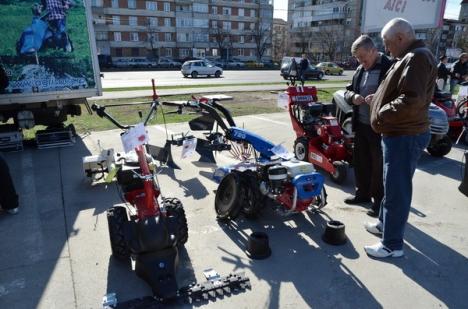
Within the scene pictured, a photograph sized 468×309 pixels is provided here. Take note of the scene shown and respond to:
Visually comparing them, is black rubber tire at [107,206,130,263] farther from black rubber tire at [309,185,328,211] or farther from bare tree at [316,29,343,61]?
bare tree at [316,29,343,61]

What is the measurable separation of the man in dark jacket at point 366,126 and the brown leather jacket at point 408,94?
1003 millimetres

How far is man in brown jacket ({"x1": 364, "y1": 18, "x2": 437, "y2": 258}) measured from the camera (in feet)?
9.07

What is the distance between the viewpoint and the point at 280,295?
9.18ft

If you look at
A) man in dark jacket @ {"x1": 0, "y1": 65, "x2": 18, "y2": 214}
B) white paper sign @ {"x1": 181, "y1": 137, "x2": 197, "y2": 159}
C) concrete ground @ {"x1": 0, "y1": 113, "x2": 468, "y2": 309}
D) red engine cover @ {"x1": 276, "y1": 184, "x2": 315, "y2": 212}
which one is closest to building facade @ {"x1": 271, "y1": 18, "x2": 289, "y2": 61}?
white paper sign @ {"x1": 181, "y1": 137, "x2": 197, "y2": 159}

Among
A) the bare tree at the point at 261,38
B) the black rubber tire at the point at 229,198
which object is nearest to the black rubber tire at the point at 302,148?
the black rubber tire at the point at 229,198

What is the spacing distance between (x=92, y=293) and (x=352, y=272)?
7.13 feet

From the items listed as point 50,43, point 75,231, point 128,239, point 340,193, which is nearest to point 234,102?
point 50,43

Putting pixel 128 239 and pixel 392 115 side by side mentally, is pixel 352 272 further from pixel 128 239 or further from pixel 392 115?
pixel 128 239

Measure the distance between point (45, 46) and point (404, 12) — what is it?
8.45 metres

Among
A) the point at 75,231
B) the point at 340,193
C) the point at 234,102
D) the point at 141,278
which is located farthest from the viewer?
the point at 234,102

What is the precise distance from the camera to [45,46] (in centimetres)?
686

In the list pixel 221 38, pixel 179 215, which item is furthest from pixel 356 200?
pixel 221 38

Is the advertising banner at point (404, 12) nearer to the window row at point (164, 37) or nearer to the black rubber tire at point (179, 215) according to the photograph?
the black rubber tire at point (179, 215)

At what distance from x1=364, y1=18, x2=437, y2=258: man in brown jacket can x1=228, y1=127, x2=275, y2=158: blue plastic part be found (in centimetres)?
128
